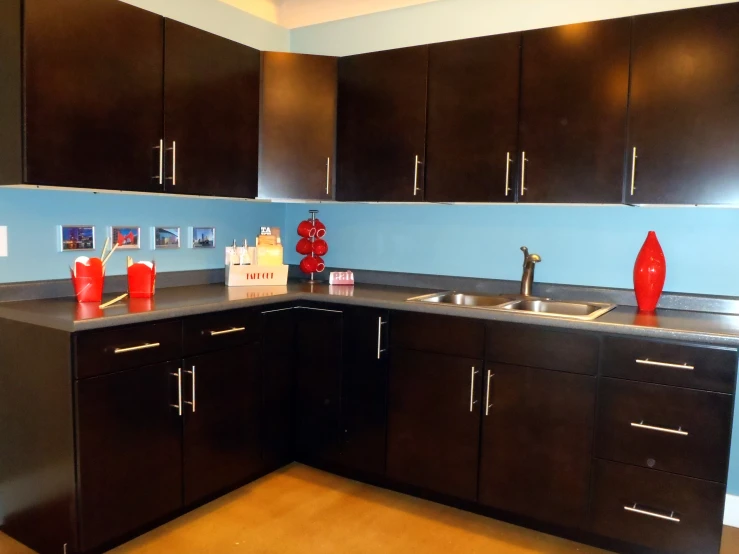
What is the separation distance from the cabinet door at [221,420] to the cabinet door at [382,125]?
3.10ft

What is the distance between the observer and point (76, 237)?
8.09 feet

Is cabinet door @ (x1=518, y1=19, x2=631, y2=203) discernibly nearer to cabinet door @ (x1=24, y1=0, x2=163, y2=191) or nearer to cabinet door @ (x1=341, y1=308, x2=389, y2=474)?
cabinet door @ (x1=341, y1=308, x2=389, y2=474)

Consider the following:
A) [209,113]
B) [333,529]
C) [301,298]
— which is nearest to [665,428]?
[333,529]

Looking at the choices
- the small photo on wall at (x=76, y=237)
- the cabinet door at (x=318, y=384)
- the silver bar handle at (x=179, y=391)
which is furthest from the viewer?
the cabinet door at (x=318, y=384)

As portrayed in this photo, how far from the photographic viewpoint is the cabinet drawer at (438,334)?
2.32 m

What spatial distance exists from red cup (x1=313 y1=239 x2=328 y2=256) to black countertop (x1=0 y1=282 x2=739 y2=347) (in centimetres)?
45

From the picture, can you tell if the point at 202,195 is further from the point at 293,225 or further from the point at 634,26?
the point at 634,26

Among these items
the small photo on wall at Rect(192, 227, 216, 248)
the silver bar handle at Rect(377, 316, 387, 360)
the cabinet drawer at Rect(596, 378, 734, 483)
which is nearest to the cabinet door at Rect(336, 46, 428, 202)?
the silver bar handle at Rect(377, 316, 387, 360)

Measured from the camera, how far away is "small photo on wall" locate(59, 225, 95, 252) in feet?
7.94

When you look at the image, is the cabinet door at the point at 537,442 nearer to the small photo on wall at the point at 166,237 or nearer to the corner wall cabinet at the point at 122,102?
the corner wall cabinet at the point at 122,102

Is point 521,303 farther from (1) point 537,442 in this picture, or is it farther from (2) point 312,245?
(2) point 312,245

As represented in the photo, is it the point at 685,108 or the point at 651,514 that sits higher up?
the point at 685,108

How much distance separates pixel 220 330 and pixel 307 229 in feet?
3.28

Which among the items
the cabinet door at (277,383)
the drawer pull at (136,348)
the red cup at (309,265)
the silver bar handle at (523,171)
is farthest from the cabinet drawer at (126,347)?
the silver bar handle at (523,171)
